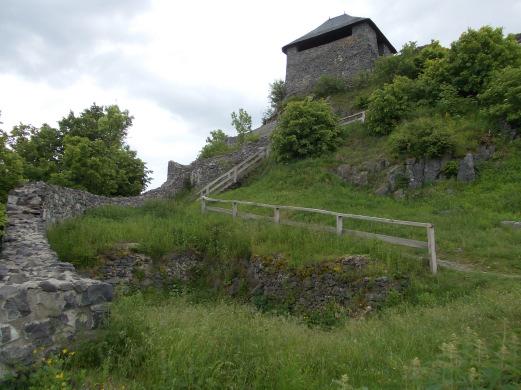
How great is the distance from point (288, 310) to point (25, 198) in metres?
7.41

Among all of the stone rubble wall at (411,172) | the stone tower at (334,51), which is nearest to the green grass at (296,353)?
the stone rubble wall at (411,172)

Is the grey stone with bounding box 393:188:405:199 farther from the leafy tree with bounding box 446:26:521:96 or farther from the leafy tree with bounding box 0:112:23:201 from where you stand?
the leafy tree with bounding box 0:112:23:201

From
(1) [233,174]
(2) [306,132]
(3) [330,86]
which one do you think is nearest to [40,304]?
(2) [306,132]

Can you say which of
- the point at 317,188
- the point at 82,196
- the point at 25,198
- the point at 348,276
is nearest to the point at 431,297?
Answer: the point at 348,276

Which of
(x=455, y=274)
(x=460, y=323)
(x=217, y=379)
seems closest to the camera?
(x=217, y=379)

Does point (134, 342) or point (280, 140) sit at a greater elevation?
point (280, 140)

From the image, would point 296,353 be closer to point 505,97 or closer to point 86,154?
point 505,97

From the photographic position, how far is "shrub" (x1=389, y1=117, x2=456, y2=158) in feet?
45.8

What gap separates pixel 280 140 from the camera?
1895 centimetres

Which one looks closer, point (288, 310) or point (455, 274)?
point (455, 274)

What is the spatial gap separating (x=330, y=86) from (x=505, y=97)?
44.5 ft

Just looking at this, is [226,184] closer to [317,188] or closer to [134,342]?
[317,188]

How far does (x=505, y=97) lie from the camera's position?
13.8m

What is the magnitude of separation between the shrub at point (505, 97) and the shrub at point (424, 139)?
154 cm
